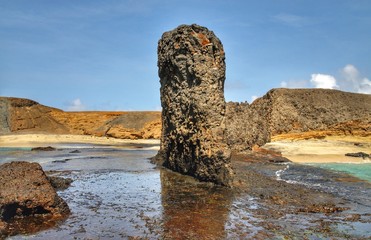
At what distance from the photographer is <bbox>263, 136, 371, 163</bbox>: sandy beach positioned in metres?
19.2

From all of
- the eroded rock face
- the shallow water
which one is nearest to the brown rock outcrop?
the eroded rock face

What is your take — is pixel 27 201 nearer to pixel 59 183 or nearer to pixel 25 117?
pixel 59 183

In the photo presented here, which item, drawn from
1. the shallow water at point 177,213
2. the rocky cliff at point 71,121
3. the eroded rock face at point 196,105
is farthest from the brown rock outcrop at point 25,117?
the shallow water at point 177,213

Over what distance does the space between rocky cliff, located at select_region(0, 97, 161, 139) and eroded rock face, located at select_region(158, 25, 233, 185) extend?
33.1 m

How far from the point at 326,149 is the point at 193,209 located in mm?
16994

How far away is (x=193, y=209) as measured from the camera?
7449mm

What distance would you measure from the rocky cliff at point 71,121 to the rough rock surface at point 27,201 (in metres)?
39.0

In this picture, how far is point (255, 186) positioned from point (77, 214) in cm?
488

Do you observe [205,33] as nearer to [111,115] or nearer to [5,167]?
[5,167]

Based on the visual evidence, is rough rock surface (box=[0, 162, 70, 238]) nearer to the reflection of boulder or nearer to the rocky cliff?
the reflection of boulder

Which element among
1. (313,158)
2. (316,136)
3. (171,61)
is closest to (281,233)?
(171,61)

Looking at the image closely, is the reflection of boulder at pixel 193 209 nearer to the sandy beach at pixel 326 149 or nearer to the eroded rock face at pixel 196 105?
the eroded rock face at pixel 196 105

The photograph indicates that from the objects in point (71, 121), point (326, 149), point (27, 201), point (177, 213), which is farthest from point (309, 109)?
point (27, 201)

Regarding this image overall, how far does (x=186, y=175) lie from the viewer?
12.1 m
